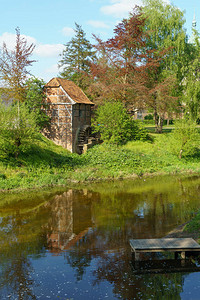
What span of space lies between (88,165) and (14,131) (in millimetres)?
6301

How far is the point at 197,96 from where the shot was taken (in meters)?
32.0

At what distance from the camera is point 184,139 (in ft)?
85.5

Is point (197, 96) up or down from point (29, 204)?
up

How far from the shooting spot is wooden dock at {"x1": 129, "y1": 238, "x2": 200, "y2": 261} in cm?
895

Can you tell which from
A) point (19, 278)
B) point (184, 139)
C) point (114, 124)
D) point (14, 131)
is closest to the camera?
point (19, 278)

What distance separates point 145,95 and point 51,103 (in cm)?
940

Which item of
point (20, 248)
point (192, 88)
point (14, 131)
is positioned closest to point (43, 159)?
point (14, 131)

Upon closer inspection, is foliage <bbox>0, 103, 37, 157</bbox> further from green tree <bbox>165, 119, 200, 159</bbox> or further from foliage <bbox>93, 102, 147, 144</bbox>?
green tree <bbox>165, 119, 200, 159</bbox>

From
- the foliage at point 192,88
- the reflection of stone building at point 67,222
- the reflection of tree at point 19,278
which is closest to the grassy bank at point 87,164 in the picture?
the reflection of stone building at point 67,222

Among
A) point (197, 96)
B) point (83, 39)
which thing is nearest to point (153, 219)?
point (197, 96)

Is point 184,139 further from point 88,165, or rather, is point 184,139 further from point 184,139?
point 88,165

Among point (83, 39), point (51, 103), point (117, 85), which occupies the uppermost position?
point (83, 39)

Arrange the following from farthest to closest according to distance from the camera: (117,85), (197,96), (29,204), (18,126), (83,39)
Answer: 1. (83,39)
2. (197,96)
3. (117,85)
4. (18,126)
5. (29,204)

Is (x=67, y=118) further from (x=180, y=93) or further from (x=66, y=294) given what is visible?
(x=66, y=294)
